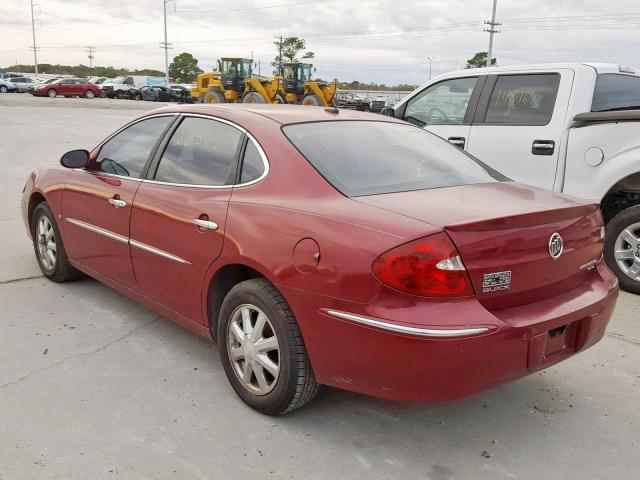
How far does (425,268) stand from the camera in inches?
98.9

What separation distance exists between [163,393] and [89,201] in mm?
1671

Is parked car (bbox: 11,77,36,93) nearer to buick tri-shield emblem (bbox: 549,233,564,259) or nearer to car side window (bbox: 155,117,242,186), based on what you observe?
car side window (bbox: 155,117,242,186)

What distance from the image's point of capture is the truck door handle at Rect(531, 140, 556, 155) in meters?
5.58

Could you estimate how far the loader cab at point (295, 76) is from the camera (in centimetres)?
3198

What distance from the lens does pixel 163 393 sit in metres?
3.34

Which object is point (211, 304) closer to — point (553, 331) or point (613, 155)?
point (553, 331)

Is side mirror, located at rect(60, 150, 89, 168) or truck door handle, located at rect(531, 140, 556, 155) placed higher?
truck door handle, located at rect(531, 140, 556, 155)

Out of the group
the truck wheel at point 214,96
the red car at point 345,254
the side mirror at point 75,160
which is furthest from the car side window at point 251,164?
the truck wheel at point 214,96

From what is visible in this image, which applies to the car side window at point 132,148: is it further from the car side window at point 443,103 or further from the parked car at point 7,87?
the parked car at point 7,87

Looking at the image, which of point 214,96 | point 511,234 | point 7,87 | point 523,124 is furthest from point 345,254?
point 7,87

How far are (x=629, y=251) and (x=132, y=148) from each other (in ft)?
13.2

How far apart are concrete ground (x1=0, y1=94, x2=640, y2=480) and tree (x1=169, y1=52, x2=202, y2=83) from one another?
337 ft

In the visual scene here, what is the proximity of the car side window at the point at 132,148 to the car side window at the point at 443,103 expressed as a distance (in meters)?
3.47

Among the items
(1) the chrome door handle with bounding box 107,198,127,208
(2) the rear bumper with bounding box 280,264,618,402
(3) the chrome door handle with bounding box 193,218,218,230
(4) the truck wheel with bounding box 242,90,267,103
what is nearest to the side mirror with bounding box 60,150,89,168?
(1) the chrome door handle with bounding box 107,198,127,208
